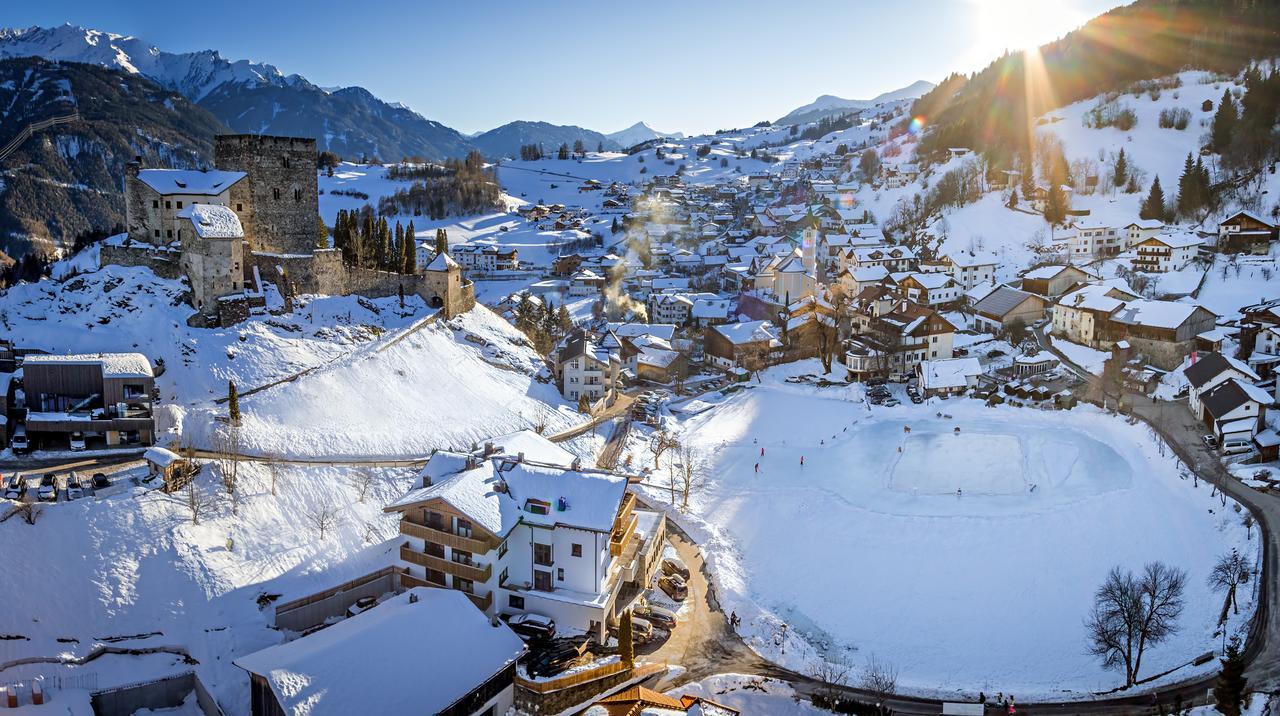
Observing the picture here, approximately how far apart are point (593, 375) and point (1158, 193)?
52722 millimetres

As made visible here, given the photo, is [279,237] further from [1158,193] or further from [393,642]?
[1158,193]

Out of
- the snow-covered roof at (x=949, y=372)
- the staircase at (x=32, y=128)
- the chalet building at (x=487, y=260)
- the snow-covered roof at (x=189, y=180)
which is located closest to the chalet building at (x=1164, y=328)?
the snow-covered roof at (x=949, y=372)

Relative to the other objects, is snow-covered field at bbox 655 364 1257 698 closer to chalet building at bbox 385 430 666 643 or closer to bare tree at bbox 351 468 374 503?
chalet building at bbox 385 430 666 643

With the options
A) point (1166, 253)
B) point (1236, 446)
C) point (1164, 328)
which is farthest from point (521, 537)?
point (1166, 253)

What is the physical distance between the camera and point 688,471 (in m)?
33.4

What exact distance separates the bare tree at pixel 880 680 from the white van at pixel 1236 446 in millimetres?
22597

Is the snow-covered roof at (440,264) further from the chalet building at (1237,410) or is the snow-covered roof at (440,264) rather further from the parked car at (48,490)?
the chalet building at (1237,410)

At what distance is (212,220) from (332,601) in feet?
63.5

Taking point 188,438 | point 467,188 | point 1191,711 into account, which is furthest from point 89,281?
point 467,188

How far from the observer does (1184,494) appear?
31219 millimetres

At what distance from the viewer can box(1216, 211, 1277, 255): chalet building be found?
179 ft

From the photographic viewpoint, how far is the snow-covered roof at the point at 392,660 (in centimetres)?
1612

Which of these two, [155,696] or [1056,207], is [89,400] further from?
[1056,207]

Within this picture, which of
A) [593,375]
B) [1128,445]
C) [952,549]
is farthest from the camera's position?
[593,375]
